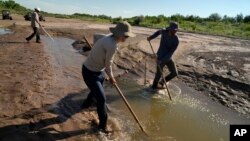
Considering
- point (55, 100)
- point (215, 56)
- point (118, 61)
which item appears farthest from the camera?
point (215, 56)

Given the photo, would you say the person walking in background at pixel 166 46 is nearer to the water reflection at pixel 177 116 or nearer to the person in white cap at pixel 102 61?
the water reflection at pixel 177 116

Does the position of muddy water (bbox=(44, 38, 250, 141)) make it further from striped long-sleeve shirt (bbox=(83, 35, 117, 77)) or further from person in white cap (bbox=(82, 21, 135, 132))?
striped long-sleeve shirt (bbox=(83, 35, 117, 77))

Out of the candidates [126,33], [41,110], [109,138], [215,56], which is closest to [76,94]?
[41,110]

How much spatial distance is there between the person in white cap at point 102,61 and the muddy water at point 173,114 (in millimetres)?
917

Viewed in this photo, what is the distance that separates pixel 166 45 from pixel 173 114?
6.64 ft

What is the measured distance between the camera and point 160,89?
367 inches

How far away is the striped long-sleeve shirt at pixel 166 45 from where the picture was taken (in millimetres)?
8764

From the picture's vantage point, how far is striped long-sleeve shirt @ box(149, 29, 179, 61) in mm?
8764

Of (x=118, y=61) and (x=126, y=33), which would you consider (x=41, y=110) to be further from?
(x=118, y=61)

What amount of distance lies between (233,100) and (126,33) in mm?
4996

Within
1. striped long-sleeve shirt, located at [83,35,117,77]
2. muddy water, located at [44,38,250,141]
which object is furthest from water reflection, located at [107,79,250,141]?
striped long-sleeve shirt, located at [83,35,117,77]

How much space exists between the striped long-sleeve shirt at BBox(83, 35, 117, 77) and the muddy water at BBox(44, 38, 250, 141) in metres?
1.37

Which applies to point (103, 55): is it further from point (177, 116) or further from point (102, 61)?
point (177, 116)

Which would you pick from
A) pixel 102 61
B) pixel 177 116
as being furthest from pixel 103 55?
pixel 177 116
